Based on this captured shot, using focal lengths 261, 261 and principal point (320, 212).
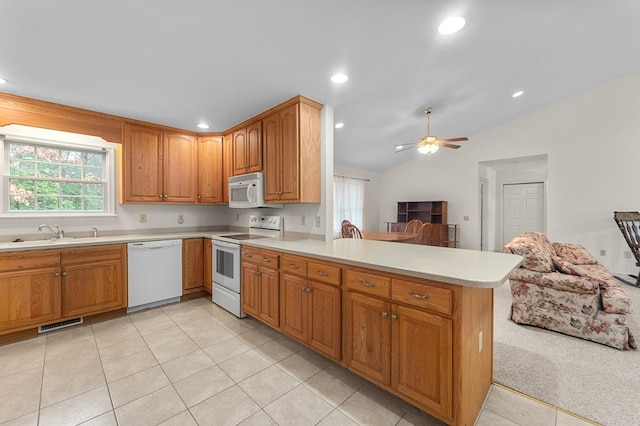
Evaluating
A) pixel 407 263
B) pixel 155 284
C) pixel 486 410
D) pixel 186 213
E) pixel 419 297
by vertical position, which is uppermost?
pixel 186 213

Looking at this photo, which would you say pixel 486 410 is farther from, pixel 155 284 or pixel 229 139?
pixel 229 139

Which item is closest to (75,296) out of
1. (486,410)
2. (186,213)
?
(186,213)

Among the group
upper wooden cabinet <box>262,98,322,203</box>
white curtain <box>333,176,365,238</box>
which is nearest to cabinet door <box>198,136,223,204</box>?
upper wooden cabinet <box>262,98,322,203</box>

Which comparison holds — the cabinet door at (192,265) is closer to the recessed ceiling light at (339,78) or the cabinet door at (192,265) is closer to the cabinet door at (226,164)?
the cabinet door at (226,164)

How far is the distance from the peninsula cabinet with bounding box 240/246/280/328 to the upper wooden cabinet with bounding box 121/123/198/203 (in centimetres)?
163

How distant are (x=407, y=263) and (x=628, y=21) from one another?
397 cm

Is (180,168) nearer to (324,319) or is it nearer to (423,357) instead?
(324,319)

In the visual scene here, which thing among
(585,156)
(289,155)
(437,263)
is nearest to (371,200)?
(585,156)

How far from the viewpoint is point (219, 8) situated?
1.60m

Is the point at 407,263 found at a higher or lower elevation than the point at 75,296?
higher

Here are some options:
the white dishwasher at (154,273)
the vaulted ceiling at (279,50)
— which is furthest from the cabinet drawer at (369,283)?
the white dishwasher at (154,273)

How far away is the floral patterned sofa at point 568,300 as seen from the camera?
234 centimetres

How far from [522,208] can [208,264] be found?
7.85m

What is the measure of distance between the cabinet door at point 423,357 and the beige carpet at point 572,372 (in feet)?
2.89
